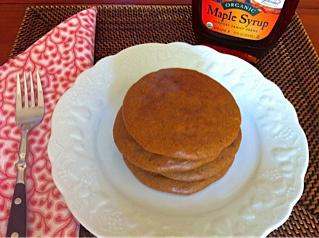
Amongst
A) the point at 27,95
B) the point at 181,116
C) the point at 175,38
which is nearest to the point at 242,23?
the point at 175,38

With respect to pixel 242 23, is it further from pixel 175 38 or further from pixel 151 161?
pixel 151 161

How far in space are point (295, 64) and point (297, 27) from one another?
0.44 feet

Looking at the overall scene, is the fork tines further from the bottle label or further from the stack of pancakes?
the bottle label

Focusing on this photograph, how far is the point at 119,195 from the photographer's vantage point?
614 millimetres

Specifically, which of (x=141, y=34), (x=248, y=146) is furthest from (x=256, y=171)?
(x=141, y=34)

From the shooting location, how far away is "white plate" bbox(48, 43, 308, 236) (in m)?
0.58

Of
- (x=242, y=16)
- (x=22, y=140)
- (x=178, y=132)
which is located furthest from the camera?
(x=242, y=16)

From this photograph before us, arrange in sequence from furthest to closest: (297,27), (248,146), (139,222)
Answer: (297,27)
(248,146)
(139,222)

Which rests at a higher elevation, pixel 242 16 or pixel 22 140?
pixel 242 16

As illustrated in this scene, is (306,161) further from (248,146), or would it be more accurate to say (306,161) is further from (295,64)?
(295,64)

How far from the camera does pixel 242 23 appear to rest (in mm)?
850

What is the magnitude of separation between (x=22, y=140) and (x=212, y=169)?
32cm

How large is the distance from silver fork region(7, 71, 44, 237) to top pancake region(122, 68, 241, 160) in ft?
0.60

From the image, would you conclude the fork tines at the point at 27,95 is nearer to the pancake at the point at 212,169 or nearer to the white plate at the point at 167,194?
the white plate at the point at 167,194
